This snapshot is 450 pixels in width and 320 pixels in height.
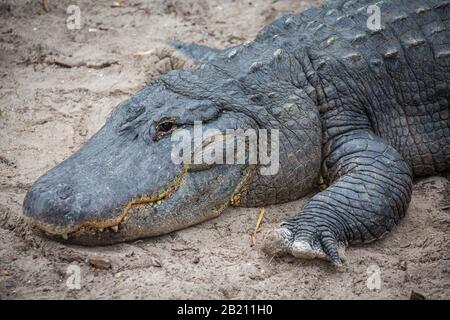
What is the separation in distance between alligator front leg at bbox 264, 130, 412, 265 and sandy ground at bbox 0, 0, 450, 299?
0.38ft

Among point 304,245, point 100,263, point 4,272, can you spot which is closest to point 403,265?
point 304,245

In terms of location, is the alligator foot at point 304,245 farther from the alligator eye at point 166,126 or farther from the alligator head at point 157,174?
the alligator eye at point 166,126

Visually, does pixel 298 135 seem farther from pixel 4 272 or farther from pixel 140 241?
pixel 4 272

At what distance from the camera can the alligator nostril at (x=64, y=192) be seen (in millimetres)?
4082

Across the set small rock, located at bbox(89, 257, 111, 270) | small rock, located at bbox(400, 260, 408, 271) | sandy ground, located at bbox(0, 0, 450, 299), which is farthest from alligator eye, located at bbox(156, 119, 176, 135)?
small rock, located at bbox(400, 260, 408, 271)

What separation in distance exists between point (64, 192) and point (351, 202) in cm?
196

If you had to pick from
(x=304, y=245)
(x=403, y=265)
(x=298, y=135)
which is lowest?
(x=403, y=265)

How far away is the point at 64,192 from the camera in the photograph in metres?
4.11

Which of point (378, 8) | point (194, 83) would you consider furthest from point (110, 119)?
point (378, 8)

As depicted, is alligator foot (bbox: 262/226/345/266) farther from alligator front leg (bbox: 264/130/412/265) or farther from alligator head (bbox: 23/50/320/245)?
alligator head (bbox: 23/50/320/245)

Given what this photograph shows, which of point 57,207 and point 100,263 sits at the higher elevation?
point 57,207

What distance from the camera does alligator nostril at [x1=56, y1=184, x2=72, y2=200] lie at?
4082 mm

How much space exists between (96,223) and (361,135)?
2092 mm

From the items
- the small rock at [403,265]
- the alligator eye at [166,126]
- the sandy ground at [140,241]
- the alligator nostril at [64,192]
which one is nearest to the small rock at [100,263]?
the sandy ground at [140,241]
